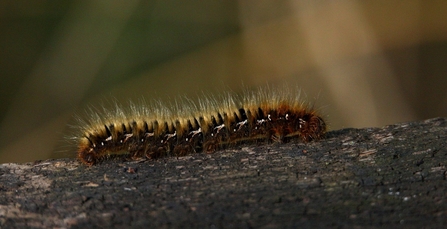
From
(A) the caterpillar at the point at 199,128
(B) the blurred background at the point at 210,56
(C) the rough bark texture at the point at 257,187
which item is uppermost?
(B) the blurred background at the point at 210,56

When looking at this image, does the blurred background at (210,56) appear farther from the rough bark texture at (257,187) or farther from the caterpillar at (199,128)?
the rough bark texture at (257,187)

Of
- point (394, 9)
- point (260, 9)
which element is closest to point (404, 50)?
point (394, 9)

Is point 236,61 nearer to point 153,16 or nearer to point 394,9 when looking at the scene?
point 153,16

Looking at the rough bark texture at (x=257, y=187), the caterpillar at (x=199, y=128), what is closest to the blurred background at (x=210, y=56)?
the caterpillar at (x=199, y=128)

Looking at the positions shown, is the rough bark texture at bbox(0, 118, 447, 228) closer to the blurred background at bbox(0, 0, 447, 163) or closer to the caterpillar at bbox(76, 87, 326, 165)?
the caterpillar at bbox(76, 87, 326, 165)

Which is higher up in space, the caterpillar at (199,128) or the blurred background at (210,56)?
the blurred background at (210,56)

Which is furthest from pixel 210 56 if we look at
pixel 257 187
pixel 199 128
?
pixel 257 187

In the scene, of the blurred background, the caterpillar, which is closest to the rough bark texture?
the caterpillar

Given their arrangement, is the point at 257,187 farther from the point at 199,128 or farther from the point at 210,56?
the point at 210,56
